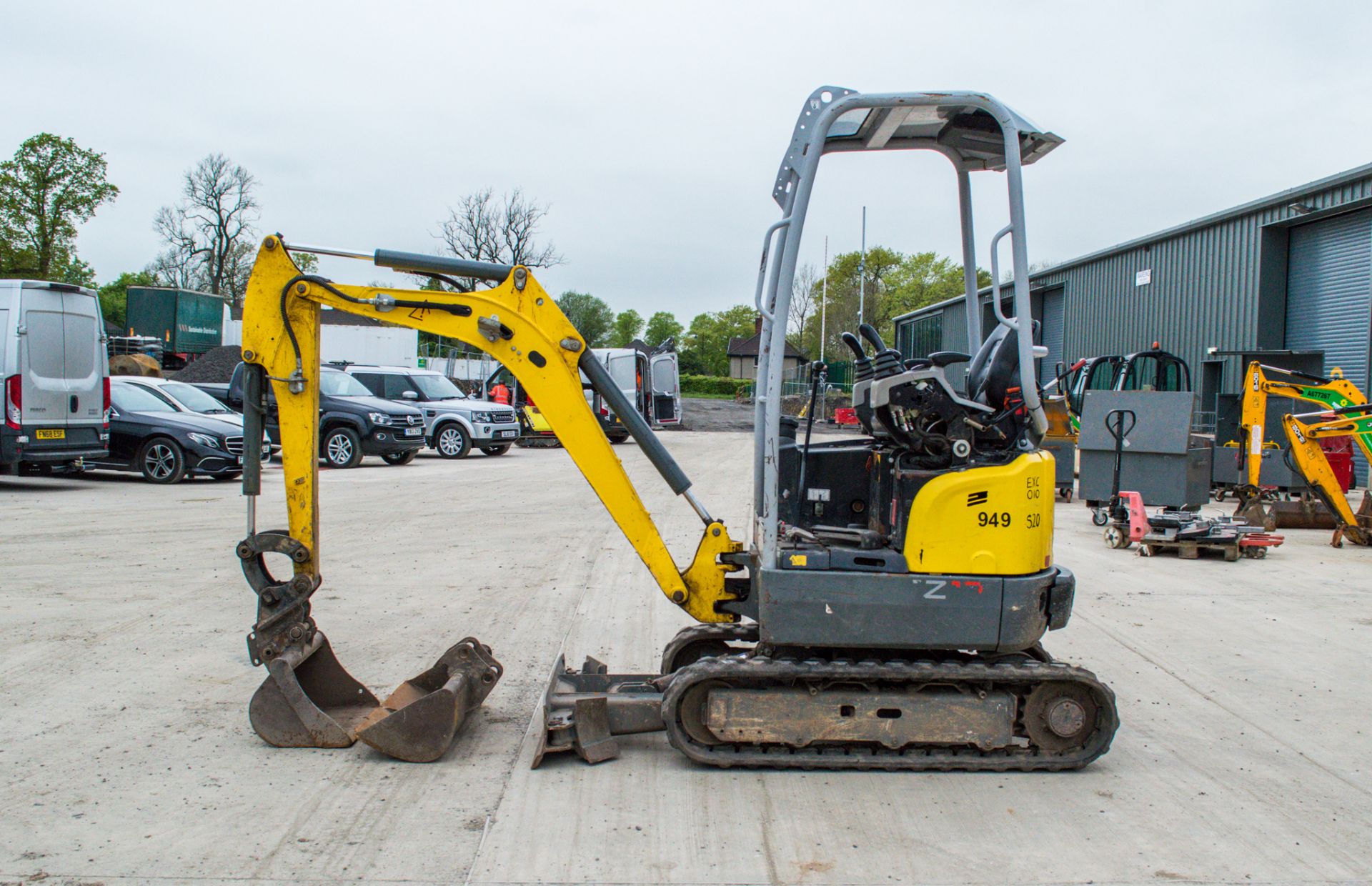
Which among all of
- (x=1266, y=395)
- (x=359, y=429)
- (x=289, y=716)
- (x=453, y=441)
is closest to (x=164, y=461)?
(x=359, y=429)

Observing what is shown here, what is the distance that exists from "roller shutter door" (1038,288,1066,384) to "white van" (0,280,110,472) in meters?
23.0

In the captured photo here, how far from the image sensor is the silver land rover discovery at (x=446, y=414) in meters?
22.1

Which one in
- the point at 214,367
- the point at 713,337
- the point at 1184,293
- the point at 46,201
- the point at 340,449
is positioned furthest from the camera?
the point at 713,337

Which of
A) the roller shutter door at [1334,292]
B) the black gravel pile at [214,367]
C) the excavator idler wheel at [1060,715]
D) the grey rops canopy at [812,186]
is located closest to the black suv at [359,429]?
the black gravel pile at [214,367]

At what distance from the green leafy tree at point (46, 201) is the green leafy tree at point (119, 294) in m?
16.1

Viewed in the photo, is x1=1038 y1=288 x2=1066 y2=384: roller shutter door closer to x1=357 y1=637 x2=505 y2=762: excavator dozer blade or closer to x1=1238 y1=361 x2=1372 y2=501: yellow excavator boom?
x1=1238 y1=361 x2=1372 y2=501: yellow excavator boom

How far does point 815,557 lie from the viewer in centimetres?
450

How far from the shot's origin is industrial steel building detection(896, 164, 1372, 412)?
18.0 m

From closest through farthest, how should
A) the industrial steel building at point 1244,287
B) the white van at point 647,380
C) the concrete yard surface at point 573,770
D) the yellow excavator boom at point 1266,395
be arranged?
1. the concrete yard surface at point 573,770
2. the yellow excavator boom at point 1266,395
3. the industrial steel building at point 1244,287
4. the white van at point 647,380

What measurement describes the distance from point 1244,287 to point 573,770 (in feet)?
66.9

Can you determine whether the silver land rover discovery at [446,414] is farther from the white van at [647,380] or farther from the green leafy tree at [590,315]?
the green leafy tree at [590,315]

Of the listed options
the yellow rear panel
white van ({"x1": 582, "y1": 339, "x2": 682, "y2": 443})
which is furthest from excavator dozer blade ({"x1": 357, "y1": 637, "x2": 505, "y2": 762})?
white van ({"x1": 582, "y1": 339, "x2": 682, "y2": 443})

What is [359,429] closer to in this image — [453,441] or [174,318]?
[453,441]

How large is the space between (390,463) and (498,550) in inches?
420
